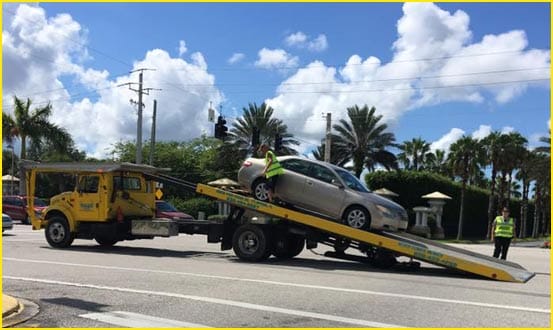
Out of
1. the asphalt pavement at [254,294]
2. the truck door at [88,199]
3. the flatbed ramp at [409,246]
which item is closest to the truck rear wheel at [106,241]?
the truck door at [88,199]

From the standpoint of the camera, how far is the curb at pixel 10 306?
7.35 meters

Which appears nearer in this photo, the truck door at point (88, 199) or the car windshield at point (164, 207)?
the truck door at point (88, 199)

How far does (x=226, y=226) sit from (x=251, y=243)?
3.10ft

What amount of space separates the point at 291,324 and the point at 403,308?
1.95m

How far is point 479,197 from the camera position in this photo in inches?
1822

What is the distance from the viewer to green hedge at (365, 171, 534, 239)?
4253 cm

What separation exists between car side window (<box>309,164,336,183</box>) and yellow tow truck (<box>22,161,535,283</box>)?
89 centimetres

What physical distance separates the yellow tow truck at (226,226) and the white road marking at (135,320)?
6.40m

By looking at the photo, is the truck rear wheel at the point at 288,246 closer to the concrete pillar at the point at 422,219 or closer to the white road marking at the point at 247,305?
the white road marking at the point at 247,305

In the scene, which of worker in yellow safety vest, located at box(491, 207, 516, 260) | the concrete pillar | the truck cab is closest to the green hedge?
the concrete pillar

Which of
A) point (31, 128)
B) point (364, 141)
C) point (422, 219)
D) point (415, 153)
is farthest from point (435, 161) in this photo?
point (31, 128)

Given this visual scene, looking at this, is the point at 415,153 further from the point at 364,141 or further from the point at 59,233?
the point at 59,233

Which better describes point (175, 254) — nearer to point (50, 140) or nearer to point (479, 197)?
point (50, 140)

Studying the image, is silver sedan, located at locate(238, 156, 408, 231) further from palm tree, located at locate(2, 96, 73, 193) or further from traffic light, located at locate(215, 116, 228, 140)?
palm tree, located at locate(2, 96, 73, 193)
